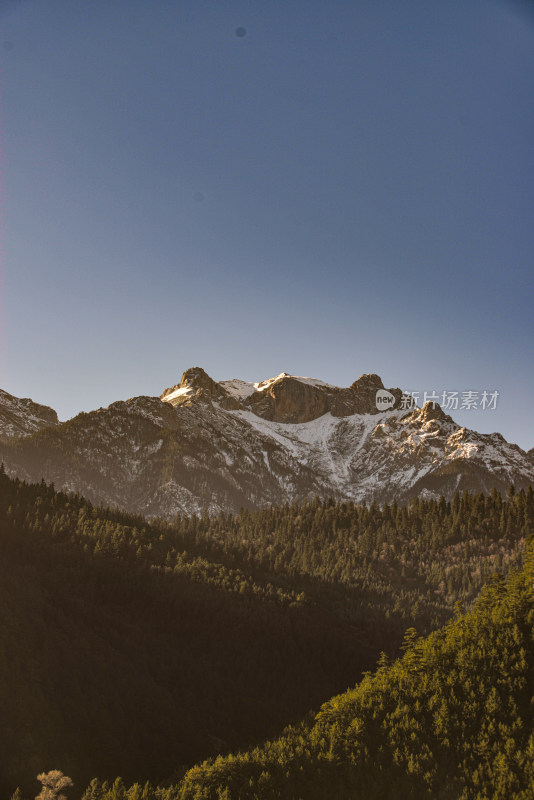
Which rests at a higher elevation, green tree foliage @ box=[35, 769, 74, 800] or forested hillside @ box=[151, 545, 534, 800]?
forested hillside @ box=[151, 545, 534, 800]

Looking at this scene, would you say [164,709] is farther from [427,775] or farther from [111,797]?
[427,775]

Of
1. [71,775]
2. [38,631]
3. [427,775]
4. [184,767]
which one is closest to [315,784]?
[427,775]

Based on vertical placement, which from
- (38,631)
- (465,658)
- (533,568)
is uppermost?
(533,568)

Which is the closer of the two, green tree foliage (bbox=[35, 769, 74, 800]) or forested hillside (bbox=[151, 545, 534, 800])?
forested hillside (bbox=[151, 545, 534, 800])

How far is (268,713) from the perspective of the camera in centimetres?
18612

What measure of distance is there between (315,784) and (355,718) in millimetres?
15123

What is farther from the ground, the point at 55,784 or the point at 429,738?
the point at 429,738

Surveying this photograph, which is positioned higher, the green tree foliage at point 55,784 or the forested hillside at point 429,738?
the forested hillside at point 429,738

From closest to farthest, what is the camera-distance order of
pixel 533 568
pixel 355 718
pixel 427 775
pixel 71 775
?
pixel 427 775, pixel 355 718, pixel 533 568, pixel 71 775

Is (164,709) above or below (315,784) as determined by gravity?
below

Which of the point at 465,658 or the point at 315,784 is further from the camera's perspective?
the point at 465,658

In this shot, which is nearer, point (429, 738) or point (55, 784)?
point (429, 738)

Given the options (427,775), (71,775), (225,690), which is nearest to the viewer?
(427,775)

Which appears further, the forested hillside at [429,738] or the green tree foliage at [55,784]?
the green tree foliage at [55,784]
